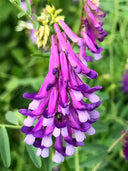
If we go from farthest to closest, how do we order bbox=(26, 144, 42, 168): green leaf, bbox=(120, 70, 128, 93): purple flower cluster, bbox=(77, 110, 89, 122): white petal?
1. bbox=(120, 70, 128, 93): purple flower cluster
2. bbox=(26, 144, 42, 168): green leaf
3. bbox=(77, 110, 89, 122): white petal

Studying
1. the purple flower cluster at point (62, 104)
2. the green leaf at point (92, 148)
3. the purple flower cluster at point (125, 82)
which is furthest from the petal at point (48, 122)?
the purple flower cluster at point (125, 82)

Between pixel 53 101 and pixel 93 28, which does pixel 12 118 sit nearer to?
pixel 53 101

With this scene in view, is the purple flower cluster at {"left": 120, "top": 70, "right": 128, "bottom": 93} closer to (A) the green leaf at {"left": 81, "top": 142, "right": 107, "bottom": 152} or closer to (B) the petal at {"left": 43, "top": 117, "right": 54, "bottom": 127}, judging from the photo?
(A) the green leaf at {"left": 81, "top": 142, "right": 107, "bottom": 152}

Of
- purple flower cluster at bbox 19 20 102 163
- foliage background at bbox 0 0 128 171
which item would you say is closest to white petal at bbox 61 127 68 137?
purple flower cluster at bbox 19 20 102 163

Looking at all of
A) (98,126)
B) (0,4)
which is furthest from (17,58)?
(98,126)

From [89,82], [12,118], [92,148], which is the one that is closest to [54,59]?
[12,118]

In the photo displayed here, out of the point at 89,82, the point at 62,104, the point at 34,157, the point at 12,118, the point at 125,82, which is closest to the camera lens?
the point at 62,104
